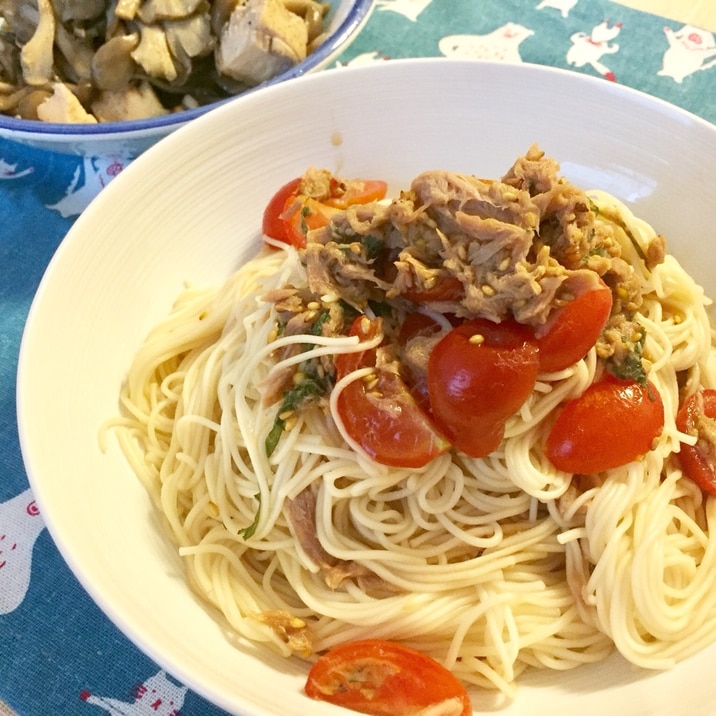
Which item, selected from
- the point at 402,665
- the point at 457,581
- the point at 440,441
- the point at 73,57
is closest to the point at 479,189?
the point at 440,441

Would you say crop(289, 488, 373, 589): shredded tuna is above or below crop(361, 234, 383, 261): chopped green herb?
below

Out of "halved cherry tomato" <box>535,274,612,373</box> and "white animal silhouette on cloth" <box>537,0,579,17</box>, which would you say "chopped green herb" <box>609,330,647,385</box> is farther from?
"white animal silhouette on cloth" <box>537,0,579,17</box>

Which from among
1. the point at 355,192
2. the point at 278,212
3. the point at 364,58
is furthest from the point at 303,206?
the point at 364,58

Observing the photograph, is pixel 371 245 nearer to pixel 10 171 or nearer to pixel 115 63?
pixel 115 63

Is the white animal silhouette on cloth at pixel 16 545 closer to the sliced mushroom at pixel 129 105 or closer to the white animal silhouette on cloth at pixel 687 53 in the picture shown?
the sliced mushroom at pixel 129 105

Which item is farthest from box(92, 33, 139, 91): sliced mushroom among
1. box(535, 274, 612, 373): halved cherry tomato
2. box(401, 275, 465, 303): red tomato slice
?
box(535, 274, 612, 373): halved cherry tomato

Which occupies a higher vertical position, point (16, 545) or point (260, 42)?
point (260, 42)
